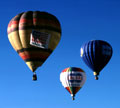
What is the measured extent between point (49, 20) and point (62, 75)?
16026 millimetres

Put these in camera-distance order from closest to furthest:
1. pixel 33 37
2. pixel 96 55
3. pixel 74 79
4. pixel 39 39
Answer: pixel 33 37 → pixel 39 39 → pixel 96 55 → pixel 74 79

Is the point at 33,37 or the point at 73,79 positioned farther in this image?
the point at 73,79

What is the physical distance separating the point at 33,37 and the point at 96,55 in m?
9.34

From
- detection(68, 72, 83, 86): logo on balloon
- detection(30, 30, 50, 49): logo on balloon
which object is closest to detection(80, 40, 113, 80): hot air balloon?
detection(68, 72, 83, 86): logo on balloon

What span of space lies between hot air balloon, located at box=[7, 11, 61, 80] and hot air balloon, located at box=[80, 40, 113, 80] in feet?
23.1

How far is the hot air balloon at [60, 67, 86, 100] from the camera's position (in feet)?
179

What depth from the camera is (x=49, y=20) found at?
41562 mm

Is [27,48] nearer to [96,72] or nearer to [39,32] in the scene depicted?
[39,32]

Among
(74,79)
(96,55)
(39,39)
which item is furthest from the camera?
(74,79)

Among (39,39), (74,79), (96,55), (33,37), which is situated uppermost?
(33,37)

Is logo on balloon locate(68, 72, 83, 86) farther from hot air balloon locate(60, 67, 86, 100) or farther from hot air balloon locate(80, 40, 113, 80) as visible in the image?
hot air balloon locate(80, 40, 113, 80)

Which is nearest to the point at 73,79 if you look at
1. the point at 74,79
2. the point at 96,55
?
the point at 74,79

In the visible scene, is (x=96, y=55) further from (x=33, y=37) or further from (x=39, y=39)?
(x=33, y=37)

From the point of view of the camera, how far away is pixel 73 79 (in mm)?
54688
